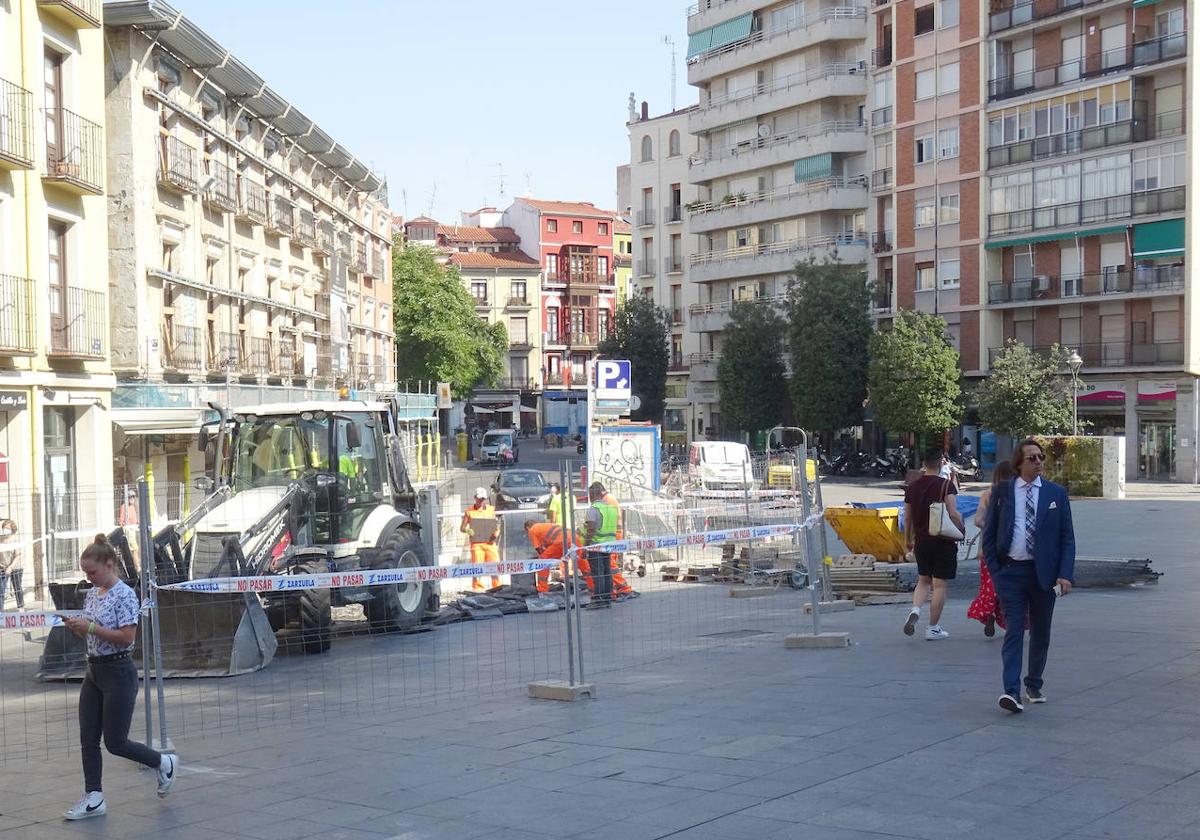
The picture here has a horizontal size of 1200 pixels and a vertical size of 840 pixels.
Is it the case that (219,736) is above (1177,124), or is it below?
below

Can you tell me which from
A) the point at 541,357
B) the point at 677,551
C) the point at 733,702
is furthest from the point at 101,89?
the point at 541,357

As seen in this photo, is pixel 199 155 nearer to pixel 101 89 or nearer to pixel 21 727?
pixel 101 89

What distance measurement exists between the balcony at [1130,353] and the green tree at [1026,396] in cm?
218

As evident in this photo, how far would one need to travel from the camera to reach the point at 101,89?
23906mm

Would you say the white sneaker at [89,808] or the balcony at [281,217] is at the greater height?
the balcony at [281,217]

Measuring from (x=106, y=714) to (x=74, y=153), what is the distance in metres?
17.6

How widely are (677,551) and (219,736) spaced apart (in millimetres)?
7507

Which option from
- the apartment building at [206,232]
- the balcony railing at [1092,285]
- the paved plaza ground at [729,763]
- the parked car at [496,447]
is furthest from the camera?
the parked car at [496,447]

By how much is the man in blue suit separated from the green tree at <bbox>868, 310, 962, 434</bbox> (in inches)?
1725

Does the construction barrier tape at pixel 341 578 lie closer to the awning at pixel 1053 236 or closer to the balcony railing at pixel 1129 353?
the balcony railing at pixel 1129 353

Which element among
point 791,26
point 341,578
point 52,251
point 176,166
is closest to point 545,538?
point 341,578

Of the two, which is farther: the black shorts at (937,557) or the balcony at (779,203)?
the balcony at (779,203)

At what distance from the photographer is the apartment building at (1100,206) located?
4859cm

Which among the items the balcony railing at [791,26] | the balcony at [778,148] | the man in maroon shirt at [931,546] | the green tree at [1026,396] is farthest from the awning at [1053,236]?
the man in maroon shirt at [931,546]
